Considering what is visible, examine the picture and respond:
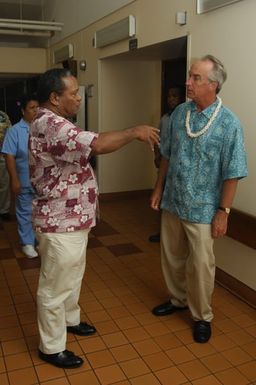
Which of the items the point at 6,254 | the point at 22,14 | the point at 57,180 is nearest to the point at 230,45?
the point at 57,180

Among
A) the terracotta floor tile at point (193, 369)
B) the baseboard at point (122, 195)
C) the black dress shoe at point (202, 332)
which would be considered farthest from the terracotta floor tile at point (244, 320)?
the baseboard at point (122, 195)

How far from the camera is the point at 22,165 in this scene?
340cm

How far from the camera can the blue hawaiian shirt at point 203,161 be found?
2109mm

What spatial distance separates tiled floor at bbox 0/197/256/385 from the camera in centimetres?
200

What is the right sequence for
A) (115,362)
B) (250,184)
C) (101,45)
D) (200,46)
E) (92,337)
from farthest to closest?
(101,45)
(200,46)
(250,184)
(92,337)
(115,362)

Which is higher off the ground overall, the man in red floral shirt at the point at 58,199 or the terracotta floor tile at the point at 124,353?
the man in red floral shirt at the point at 58,199

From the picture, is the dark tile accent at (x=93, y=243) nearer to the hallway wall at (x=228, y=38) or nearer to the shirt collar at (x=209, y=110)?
the hallway wall at (x=228, y=38)

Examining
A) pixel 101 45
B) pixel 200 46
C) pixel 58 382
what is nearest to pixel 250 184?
pixel 200 46

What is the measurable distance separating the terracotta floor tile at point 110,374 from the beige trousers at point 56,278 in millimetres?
226

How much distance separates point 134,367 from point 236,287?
3.64 ft

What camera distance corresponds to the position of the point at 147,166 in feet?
19.2

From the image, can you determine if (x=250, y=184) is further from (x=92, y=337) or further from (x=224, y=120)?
(x=92, y=337)

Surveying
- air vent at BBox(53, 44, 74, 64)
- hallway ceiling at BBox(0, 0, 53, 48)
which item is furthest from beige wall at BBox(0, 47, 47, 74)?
air vent at BBox(53, 44, 74, 64)

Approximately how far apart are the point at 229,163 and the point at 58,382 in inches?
54.5
